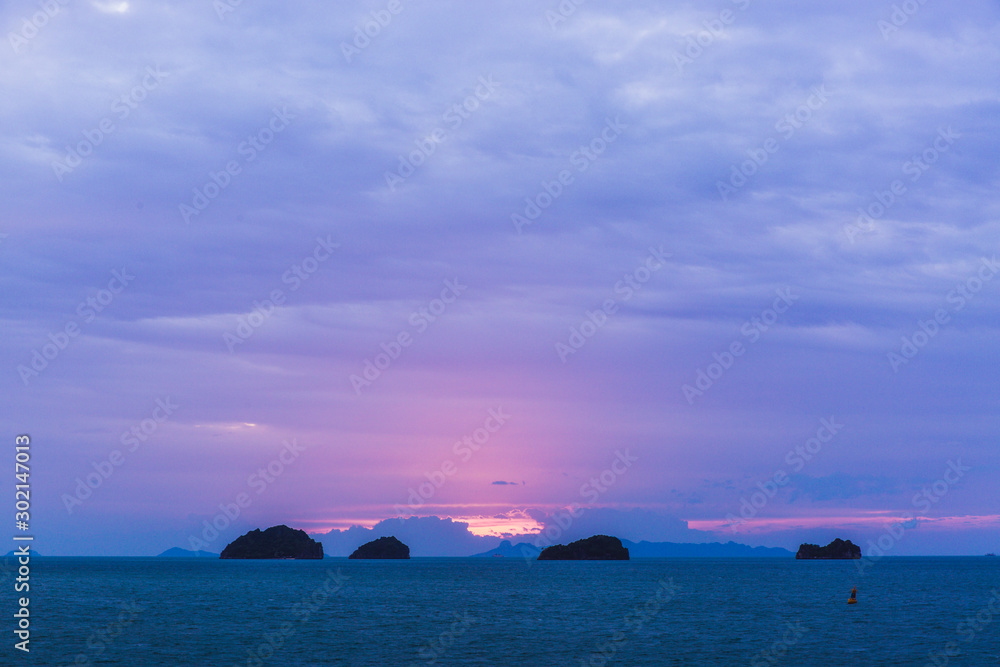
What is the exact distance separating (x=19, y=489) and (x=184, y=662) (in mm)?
24657

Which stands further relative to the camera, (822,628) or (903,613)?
(903,613)

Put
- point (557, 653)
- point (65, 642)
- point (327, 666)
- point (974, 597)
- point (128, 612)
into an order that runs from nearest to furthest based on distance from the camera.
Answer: point (327, 666)
point (557, 653)
point (65, 642)
point (128, 612)
point (974, 597)

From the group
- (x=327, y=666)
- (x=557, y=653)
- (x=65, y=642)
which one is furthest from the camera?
(x=65, y=642)

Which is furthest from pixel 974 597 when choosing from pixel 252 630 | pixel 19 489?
pixel 19 489

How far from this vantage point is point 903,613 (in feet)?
342

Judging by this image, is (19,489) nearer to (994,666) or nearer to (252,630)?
(252,630)

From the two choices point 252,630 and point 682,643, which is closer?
point 682,643

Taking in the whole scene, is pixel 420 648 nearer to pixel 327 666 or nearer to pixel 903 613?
pixel 327 666

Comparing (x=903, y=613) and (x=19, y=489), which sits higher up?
(x=19, y=489)

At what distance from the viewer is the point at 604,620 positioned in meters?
92.1

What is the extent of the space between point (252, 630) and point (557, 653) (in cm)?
3274

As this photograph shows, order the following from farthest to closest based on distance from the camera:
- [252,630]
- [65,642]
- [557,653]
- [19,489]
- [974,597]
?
[974,597]
[252,630]
[65,642]
[557,653]
[19,489]

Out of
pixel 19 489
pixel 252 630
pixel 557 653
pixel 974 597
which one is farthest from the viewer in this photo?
pixel 974 597

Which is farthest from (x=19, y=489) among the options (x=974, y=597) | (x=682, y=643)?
(x=974, y=597)
